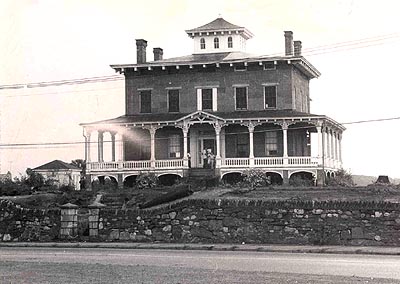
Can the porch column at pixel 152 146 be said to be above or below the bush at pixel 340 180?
above

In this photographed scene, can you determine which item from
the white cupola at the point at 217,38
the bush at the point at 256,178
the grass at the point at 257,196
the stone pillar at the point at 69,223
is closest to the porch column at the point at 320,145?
the bush at the point at 256,178

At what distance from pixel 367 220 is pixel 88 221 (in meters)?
9.86

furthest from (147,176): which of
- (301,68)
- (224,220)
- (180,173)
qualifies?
(224,220)

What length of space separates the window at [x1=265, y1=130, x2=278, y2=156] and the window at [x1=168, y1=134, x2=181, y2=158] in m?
5.95

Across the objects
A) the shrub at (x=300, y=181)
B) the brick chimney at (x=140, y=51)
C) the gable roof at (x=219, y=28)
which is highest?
the gable roof at (x=219, y=28)

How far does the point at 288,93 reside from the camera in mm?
48938

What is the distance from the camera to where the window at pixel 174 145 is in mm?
50281

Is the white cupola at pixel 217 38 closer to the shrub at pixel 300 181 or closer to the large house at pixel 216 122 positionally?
the large house at pixel 216 122

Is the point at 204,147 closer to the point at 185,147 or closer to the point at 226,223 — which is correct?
the point at 185,147

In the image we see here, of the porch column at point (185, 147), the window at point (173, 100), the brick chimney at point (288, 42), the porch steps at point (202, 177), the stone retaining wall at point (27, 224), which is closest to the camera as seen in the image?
the stone retaining wall at point (27, 224)

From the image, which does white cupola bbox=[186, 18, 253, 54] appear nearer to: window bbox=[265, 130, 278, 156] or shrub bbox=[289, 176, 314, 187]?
window bbox=[265, 130, 278, 156]

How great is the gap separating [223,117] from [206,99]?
10.2ft

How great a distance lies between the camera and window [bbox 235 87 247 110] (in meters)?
49.7

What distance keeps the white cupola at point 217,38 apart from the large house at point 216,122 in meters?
0.19
